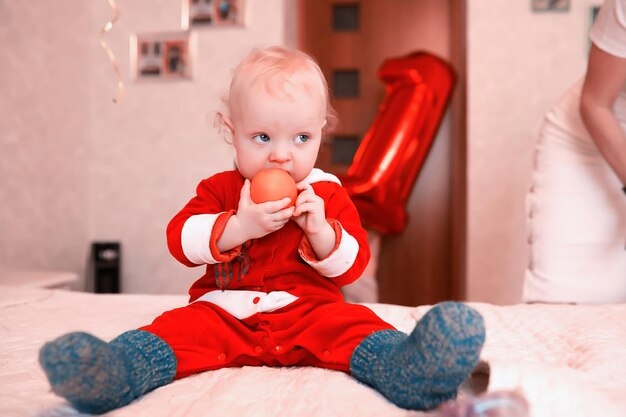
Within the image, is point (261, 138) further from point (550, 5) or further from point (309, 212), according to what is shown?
point (550, 5)

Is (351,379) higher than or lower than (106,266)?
higher

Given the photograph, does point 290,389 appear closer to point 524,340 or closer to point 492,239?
point 524,340

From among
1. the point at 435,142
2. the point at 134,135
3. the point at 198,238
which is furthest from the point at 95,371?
the point at 435,142

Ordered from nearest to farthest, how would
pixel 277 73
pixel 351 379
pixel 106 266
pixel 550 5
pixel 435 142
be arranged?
pixel 351 379 → pixel 277 73 → pixel 550 5 → pixel 106 266 → pixel 435 142

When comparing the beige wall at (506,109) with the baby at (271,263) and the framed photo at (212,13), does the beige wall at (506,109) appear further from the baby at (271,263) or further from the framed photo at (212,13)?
the baby at (271,263)

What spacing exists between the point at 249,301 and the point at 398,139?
200 cm

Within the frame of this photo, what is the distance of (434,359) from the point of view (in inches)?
27.3

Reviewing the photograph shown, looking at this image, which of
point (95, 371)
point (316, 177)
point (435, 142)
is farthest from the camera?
point (435, 142)

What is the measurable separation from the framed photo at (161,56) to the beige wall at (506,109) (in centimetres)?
135

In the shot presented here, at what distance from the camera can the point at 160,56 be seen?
122 inches

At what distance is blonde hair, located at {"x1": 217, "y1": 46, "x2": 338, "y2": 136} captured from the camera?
0.96 meters

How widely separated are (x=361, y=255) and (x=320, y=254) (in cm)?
7

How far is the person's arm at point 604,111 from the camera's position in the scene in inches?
58.1

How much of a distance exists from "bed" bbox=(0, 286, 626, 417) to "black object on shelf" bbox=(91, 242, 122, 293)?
5.79 feet
